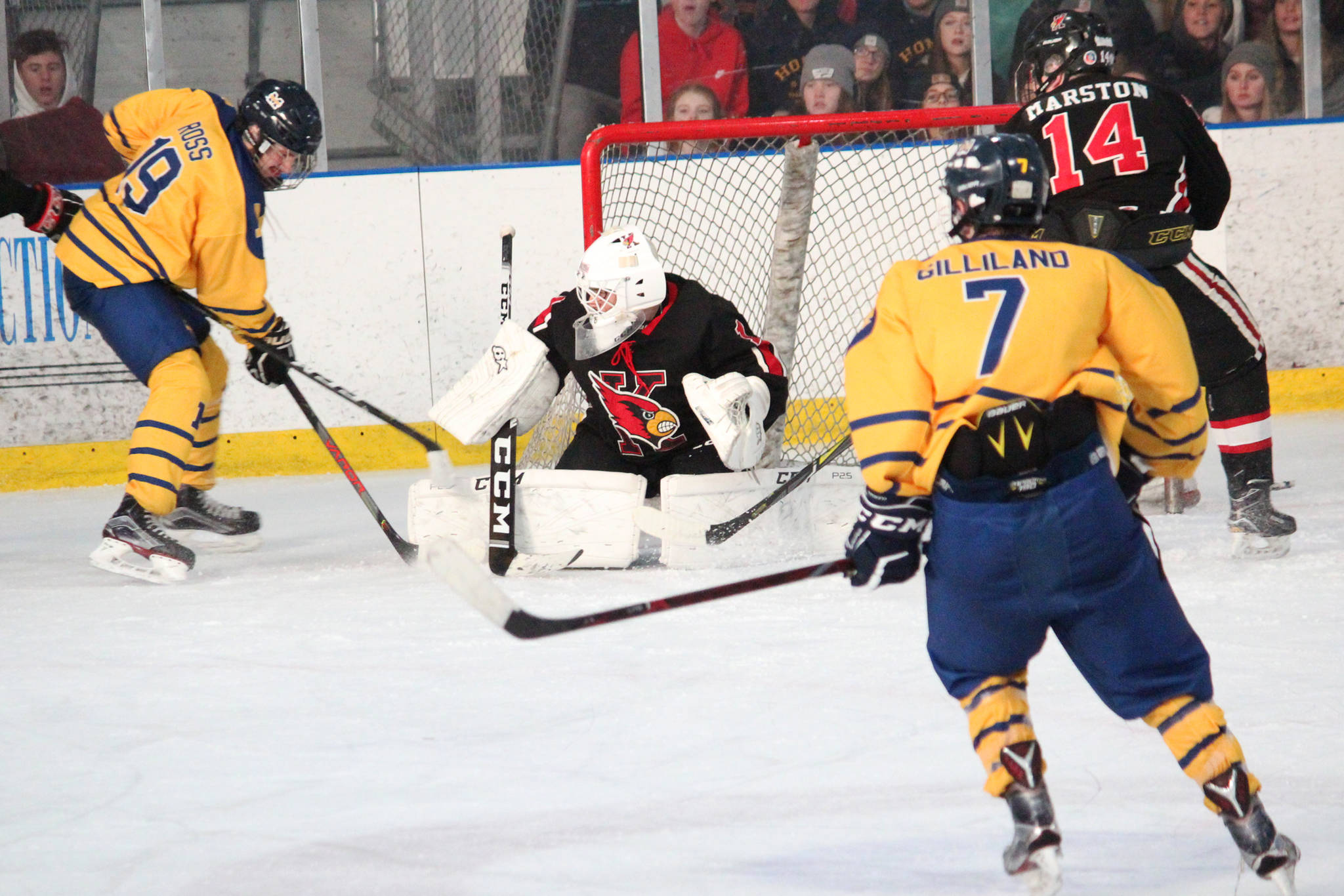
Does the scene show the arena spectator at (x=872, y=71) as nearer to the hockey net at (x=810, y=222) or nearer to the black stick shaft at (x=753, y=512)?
the hockey net at (x=810, y=222)

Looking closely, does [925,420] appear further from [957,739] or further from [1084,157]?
[1084,157]

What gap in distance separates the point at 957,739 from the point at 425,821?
0.75 m

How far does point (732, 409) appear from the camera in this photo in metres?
3.00

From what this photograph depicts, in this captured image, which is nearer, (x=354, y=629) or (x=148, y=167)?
(x=354, y=629)

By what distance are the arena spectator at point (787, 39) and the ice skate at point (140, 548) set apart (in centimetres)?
298

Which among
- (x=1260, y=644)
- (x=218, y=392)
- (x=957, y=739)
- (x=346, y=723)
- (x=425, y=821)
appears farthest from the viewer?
(x=218, y=392)

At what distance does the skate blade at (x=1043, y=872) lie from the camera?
1.47 m

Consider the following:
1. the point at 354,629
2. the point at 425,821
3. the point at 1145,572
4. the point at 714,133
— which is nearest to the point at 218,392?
the point at 354,629

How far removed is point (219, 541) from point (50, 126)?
200 cm

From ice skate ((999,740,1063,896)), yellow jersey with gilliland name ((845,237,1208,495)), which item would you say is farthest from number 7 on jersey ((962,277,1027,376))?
ice skate ((999,740,1063,896))

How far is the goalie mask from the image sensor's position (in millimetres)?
2984

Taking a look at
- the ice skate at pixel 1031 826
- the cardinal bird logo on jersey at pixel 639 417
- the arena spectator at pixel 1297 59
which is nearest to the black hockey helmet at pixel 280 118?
the cardinal bird logo on jersey at pixel 639 417

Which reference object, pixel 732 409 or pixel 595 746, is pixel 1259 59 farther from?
pixel 595 746

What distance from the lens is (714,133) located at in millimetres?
3678
